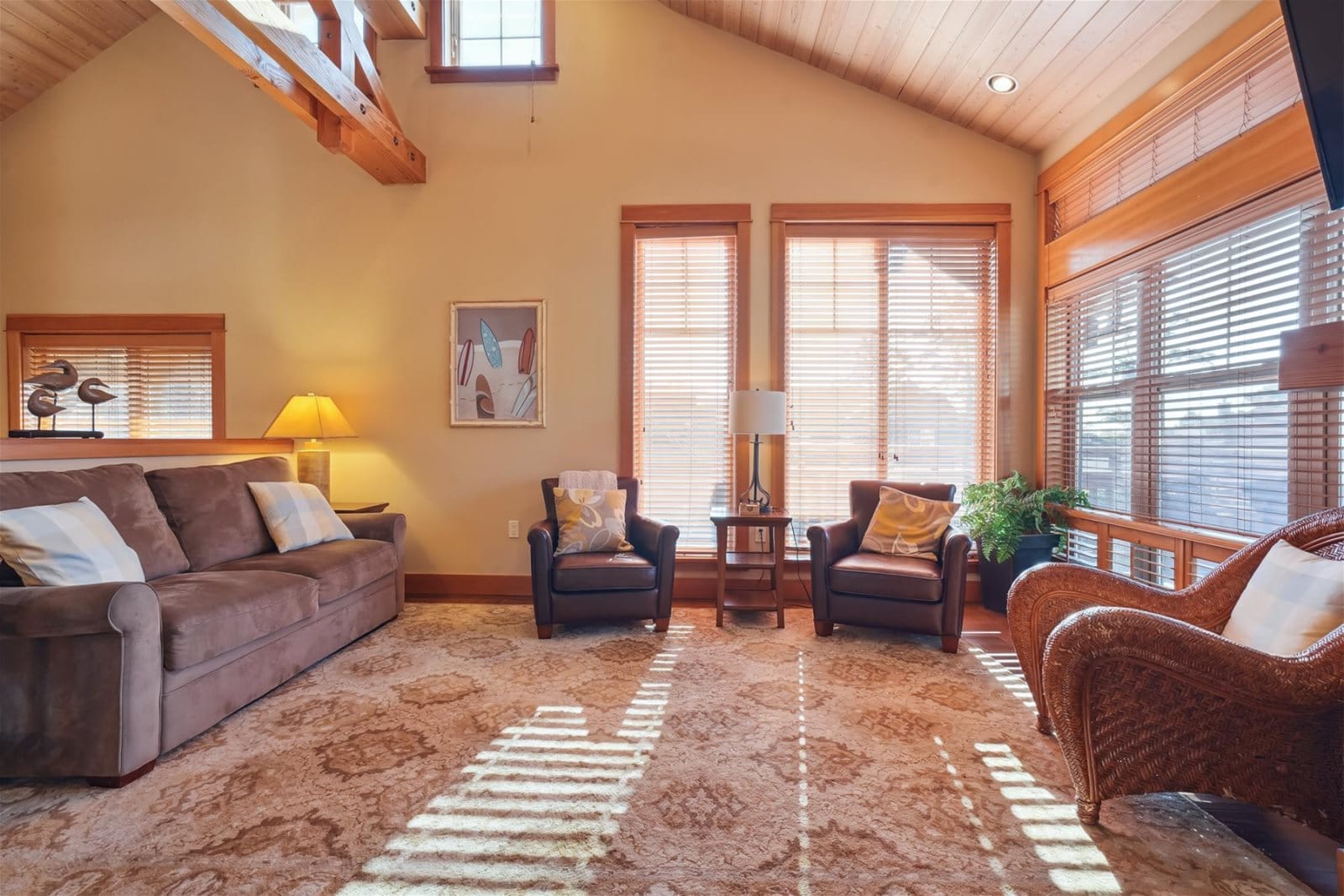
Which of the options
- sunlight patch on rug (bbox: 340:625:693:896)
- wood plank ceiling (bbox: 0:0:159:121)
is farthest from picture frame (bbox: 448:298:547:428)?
wood plank ceiling (bbox: 0:0:159:121)

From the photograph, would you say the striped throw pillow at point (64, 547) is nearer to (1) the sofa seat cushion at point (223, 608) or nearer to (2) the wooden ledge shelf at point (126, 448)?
(1) the sofa seat cushion at point (223, 608)

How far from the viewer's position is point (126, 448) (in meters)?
3.18

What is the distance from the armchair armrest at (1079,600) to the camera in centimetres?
192

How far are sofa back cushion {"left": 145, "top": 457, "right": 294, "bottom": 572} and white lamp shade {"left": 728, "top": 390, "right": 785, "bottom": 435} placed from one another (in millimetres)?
2691

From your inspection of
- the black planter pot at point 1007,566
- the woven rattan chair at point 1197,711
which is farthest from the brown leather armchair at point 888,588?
the woven rattan chair at point 1197,711

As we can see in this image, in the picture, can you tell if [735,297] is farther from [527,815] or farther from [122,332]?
[122,332]

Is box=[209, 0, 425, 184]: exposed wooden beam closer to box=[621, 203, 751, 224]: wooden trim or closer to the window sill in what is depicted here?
the window sill

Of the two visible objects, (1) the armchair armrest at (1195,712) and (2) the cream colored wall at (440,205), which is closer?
(1) the armchair armrest at (1195,712)

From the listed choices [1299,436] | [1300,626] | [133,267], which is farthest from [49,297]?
[1299,436]

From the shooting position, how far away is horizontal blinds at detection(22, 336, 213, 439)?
4395mm

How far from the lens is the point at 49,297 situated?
438cm

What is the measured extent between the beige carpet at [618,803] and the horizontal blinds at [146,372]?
282 centimetres

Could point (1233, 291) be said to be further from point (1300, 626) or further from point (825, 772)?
point (825, 772)

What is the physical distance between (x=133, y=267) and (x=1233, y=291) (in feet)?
21.3
